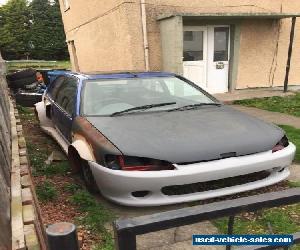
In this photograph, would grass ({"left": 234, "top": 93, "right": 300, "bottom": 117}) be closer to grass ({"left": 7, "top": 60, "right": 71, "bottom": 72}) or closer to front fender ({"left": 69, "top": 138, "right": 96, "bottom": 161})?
front fender ({"left": 69, "top": 138, "right": 96, "bottom": 161})

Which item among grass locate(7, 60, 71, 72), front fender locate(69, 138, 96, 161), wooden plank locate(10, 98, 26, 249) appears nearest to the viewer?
wooden plank locate(10, 98, 26, 249)

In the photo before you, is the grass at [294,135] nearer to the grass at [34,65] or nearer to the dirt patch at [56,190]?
the dirt patch at [56,190]

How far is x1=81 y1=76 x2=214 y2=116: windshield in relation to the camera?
13.8 feet

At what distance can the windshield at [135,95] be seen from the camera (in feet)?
13.8

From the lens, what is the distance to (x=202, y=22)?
10.1 meters

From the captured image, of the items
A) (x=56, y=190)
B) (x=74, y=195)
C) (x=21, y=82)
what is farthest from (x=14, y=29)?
(x=74, y=195)

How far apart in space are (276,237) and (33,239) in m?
1.46

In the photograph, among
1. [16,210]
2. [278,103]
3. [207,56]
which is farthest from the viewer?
[207,56]

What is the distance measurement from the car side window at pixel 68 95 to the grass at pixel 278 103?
5.19m

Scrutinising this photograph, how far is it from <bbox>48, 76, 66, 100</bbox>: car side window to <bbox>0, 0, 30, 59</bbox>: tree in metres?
39.8

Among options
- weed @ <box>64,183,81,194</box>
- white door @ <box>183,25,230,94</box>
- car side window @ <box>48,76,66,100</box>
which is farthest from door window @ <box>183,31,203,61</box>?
weed @ <box>64,183,81,194</box>

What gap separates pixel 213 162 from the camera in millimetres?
3170

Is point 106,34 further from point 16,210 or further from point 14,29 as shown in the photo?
point 14,29

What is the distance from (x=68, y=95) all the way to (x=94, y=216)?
7.25 ft
